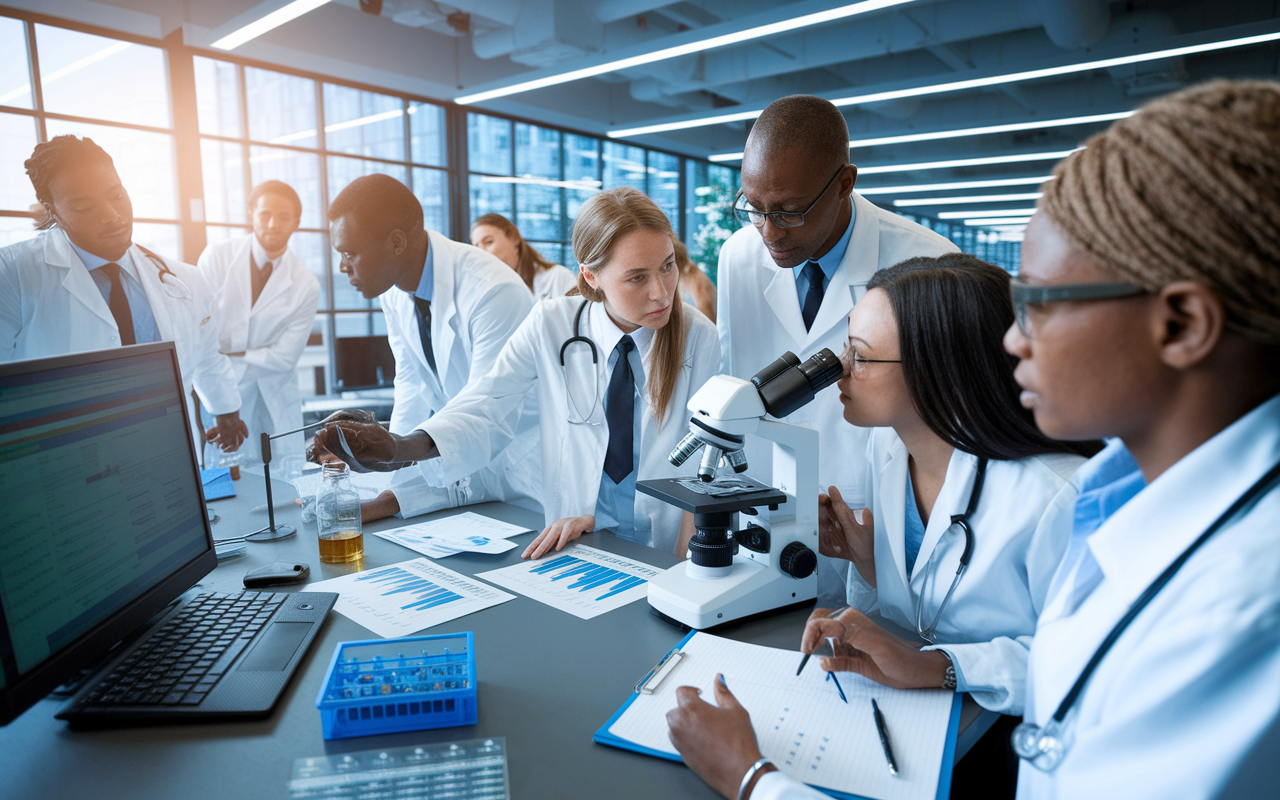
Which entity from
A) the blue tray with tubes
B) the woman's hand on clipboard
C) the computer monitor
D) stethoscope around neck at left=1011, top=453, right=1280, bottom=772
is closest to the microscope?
the woman's hand on clipboard

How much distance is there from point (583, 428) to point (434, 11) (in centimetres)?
548

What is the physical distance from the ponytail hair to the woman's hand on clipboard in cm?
102

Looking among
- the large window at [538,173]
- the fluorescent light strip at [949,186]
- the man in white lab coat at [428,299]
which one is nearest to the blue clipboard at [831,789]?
the man in white lab coat at [428,299]

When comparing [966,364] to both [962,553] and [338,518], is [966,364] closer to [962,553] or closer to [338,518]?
[962,553]

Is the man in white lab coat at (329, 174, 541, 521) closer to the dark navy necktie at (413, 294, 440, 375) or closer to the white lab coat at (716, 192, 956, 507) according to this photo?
the dark navy necktie at (413, 294, 440, 375)

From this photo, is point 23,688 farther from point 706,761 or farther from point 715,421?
point 715,421

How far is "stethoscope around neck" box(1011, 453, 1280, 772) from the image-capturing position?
0.62 meters

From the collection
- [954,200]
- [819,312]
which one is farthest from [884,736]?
[954,200]

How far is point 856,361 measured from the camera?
1331 millimetres

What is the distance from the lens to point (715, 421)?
3.84 ft

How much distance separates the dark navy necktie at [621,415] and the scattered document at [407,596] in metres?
0.57

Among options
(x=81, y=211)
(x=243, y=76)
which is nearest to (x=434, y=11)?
(x=243, y=76)

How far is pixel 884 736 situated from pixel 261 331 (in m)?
→ 3.73

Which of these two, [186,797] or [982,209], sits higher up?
[982,209]
